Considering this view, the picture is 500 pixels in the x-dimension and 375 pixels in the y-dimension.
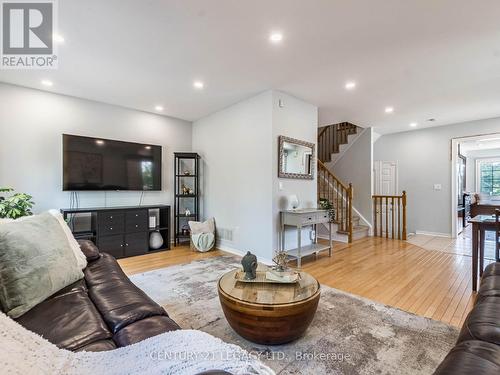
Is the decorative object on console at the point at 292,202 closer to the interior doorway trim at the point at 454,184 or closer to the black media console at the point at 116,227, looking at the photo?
the black media console at the point at 116,227

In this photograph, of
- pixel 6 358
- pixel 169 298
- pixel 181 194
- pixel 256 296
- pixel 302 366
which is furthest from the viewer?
pixel 181 194

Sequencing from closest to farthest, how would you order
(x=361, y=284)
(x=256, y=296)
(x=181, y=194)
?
1. (x=256, y=296)
2. (x=361, y=284)
3. (x=181, y=194)

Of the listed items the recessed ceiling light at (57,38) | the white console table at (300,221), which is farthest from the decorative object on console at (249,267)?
the recessed ceiling light at (57,38)

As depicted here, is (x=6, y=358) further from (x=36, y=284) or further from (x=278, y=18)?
(x=278, y=18)

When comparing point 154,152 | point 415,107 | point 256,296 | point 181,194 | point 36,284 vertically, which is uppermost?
point 415,107

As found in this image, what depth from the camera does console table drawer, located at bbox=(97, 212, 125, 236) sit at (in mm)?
3960

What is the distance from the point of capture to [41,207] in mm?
3826

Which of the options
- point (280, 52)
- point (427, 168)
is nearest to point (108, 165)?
point (280, 52)

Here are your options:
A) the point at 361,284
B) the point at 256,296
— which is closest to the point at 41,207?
the point at 256,296

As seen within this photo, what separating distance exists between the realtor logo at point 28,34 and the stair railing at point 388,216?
6582 millimetres

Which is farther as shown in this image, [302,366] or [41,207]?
[41,207]

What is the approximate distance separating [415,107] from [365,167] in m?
1.96

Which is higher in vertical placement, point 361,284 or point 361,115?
point 361,115

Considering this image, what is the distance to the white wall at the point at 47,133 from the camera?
141 inches
